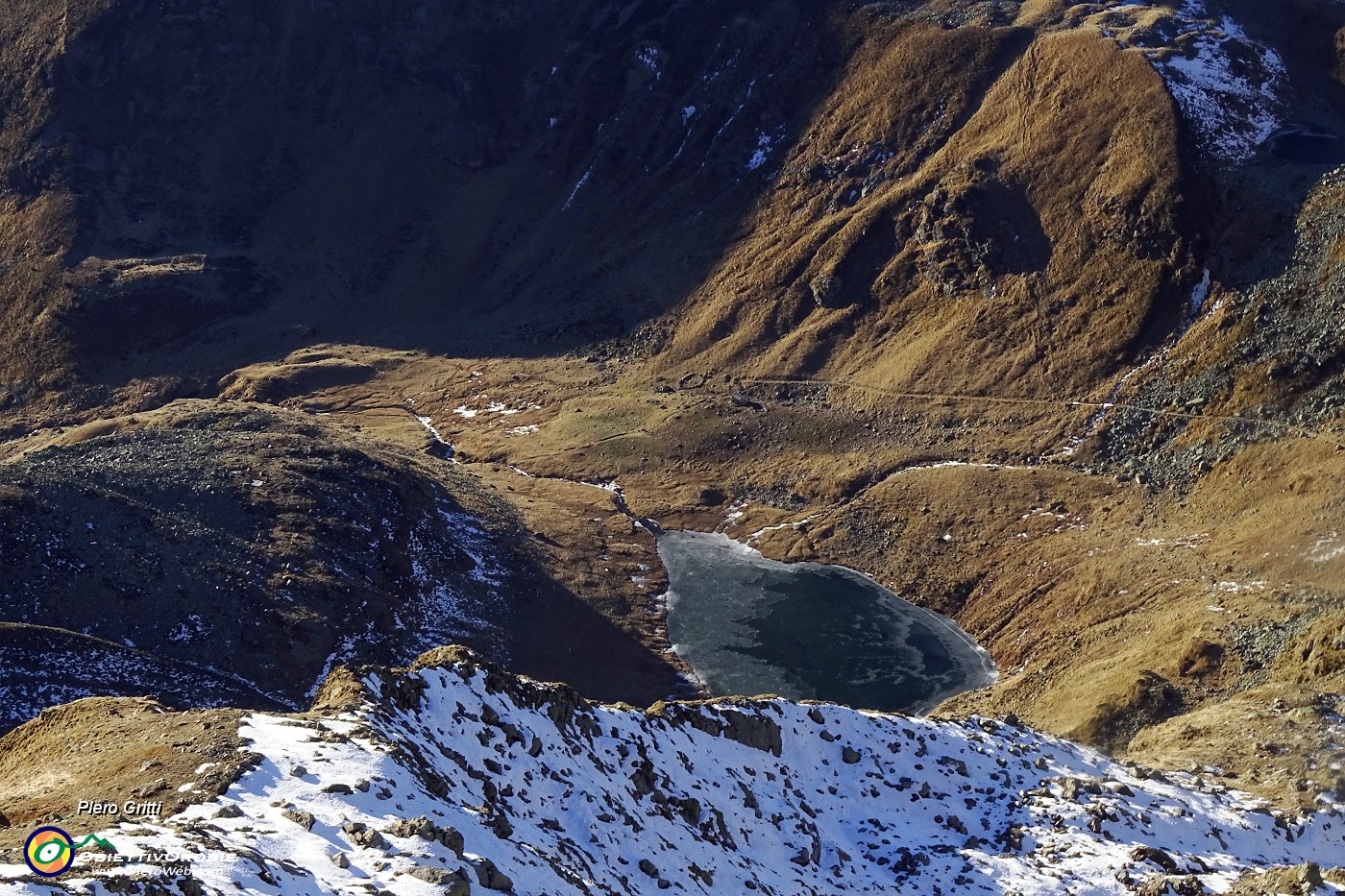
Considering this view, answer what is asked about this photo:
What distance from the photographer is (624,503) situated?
69.1 meters

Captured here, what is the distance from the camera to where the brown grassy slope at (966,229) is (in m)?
67.2

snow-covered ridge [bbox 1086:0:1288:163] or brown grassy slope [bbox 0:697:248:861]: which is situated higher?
snow-covered ridge [bbox 1086:0:1288:163]

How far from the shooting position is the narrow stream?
52438 mm

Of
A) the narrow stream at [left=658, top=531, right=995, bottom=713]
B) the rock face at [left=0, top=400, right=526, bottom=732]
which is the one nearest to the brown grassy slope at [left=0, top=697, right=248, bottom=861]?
the rock face at [left=0, top=400, right=526, bottom=732]

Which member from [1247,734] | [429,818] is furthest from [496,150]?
[429,818]

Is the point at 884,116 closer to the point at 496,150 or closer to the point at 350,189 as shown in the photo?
the point at 496,150

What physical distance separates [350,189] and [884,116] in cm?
4525

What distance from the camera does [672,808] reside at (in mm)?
26094

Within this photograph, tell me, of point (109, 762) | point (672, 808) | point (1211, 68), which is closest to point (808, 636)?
point (672, 808)

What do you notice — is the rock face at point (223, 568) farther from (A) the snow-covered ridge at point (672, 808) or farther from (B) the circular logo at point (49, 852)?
(B) the circular logo at point (49, 852)

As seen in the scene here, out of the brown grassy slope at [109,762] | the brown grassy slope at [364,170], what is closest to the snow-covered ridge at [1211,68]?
the brown grassy slope at [364,170]

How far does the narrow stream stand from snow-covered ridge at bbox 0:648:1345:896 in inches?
751

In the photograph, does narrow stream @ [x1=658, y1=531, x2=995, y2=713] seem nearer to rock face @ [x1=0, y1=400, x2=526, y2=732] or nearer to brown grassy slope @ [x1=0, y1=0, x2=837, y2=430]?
rock face @ [x1=0, y1=400, x2=526, y2=732]

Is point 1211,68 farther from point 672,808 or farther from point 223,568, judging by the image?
point 672,808
